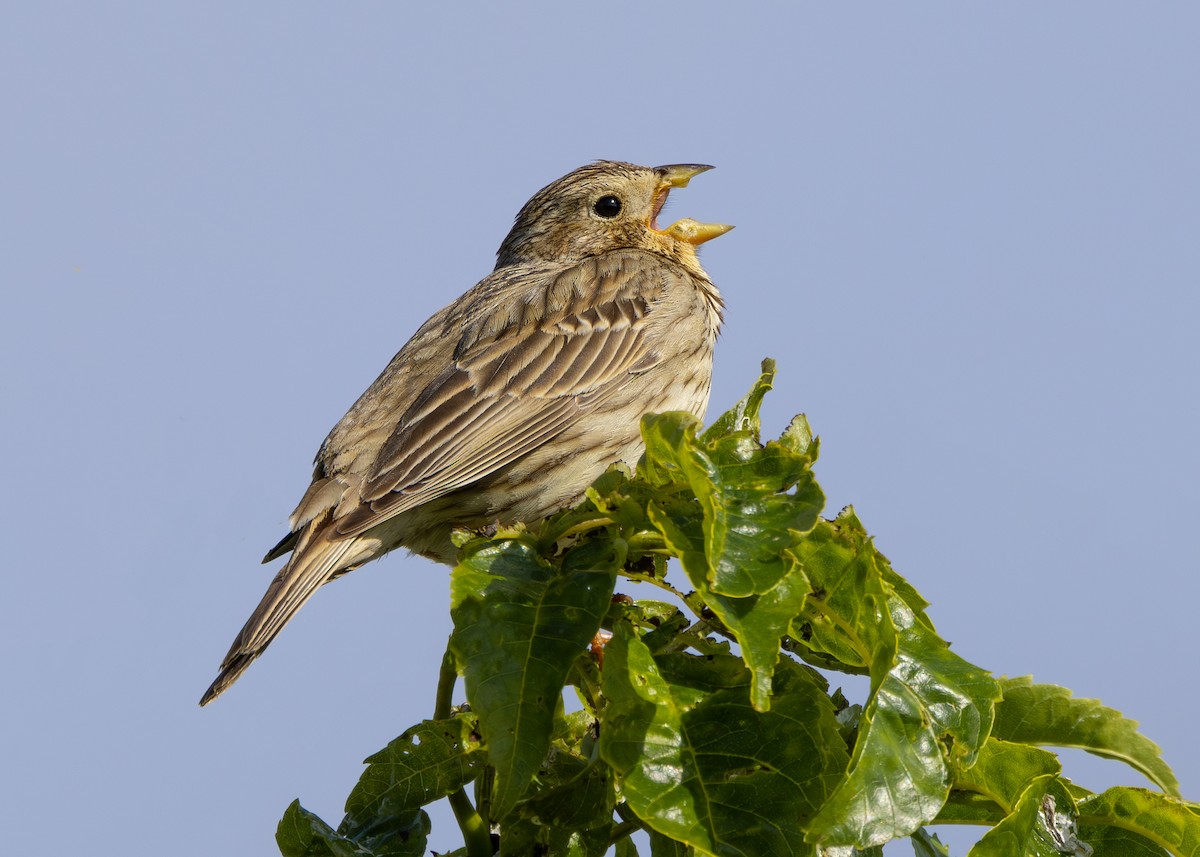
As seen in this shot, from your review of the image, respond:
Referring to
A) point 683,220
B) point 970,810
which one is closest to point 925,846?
point 970,810

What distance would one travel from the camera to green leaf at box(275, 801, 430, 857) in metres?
2.76

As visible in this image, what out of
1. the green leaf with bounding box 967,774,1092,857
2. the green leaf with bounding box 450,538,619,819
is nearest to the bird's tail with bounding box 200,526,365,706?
the green leaf with bounding box 450,538,619,819

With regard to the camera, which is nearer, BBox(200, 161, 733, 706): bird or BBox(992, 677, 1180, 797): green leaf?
BBox(992, 677, 1180, 797): green leaf

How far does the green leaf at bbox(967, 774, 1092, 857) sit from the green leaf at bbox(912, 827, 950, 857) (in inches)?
8.3

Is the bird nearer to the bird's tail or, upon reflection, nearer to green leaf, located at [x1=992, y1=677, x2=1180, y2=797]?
the bird's tail

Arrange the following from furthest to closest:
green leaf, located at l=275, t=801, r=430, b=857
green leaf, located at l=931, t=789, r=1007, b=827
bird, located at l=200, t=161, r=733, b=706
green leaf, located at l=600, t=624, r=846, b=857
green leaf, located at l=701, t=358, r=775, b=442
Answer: bird, located at l=200, t=161, r=733, b=706, green leaf, located at l=701, t=358, r=775, b=442, green leaf, located at l=275, t=801, r=430, b=857, green leaf, located at l=931, t=789, r=1007, b=827, green leaf, located at l=600, t=624, r=846, b=857

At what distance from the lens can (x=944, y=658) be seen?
235cm

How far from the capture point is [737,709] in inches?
93.2

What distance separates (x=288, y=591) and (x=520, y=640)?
Result: 2535 millimetres

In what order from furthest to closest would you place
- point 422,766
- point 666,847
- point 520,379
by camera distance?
1. point 520,379
2. point 422,766
3. point 666,847

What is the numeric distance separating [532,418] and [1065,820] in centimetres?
325

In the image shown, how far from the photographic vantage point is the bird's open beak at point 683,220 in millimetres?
7090

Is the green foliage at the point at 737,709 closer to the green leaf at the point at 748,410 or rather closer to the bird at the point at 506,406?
the green leaf at the point at 748,410

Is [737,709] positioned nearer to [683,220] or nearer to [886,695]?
[886,695]
